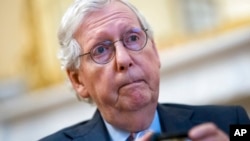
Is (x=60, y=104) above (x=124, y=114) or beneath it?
beneath

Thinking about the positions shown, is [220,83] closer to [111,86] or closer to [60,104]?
[60,104]

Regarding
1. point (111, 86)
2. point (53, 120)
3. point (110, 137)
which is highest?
point (111, 86)

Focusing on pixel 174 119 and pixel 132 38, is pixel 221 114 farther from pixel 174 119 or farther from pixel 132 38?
pixel 132 38

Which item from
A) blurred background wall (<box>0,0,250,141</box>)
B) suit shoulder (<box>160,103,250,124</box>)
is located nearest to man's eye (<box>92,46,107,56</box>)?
suit shoulder (<box>160,103,250,124</box>)

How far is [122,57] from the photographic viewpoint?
3.57ft

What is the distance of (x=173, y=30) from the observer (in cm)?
278

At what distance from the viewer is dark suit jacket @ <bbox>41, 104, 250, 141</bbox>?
1185mm

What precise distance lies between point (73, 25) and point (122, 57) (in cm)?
14

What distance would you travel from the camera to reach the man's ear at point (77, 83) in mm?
1227

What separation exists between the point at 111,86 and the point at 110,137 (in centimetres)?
13

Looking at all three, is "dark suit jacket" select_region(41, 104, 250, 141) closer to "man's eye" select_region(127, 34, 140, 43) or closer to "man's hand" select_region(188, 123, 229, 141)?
"man's eye" select_region(127, 34, 140, 43)

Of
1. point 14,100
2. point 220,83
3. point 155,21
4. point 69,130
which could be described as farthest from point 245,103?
point 14,100

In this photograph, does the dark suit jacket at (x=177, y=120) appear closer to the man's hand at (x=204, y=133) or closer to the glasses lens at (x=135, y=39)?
the glasses lens at (x=135, y=39)

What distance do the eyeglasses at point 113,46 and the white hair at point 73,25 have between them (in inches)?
1.6
